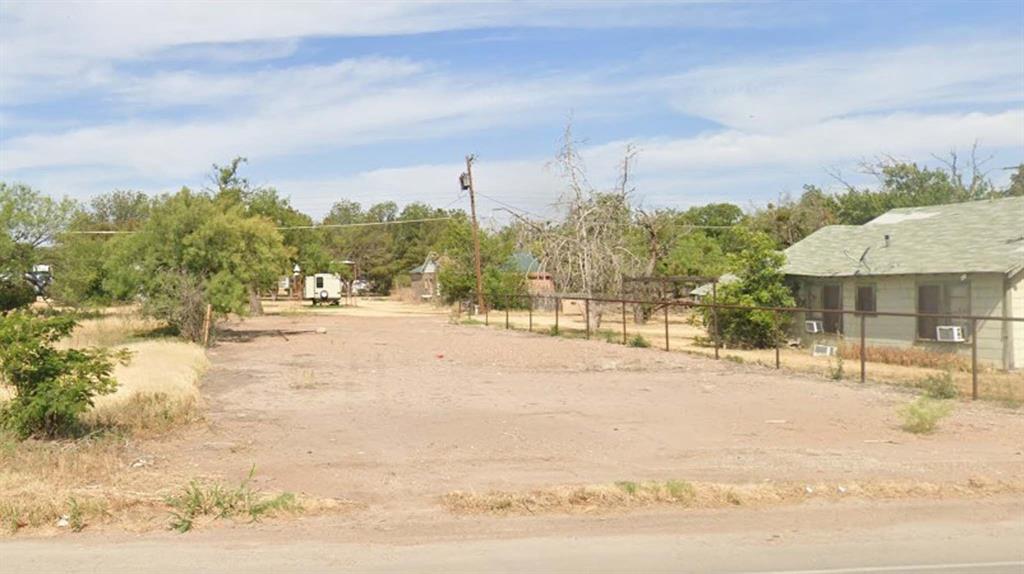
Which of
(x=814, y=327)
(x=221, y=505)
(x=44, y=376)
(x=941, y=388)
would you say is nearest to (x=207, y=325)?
(x=814, y=327)

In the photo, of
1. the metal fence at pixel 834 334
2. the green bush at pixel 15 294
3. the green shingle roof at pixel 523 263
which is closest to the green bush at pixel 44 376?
A: the metal fence at pixel 834 334

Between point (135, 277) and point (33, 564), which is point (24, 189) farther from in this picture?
point (33, 564)

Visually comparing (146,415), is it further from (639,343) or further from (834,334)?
(834,334)

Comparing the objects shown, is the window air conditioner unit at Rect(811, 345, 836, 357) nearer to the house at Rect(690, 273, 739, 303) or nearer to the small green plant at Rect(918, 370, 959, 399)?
the house at Rect(690, 273, 739, 303)

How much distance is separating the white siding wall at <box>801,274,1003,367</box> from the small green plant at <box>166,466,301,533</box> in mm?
20088

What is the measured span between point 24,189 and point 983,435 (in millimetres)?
43653

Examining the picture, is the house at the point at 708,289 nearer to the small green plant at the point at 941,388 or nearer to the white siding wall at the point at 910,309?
the white siding wall at the point at 910,309

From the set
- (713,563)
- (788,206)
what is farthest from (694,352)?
(788,206)

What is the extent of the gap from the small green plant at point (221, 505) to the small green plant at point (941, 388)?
1327 cm

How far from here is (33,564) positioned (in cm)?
739

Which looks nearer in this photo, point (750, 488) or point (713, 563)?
point (713, 563)

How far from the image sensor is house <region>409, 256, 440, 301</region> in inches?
3159

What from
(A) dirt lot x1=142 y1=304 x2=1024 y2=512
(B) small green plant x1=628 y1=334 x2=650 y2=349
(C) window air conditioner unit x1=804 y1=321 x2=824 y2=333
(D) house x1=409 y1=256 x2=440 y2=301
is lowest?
(A) dirt lot x1=142 y1=304 x2=1024 y2=512

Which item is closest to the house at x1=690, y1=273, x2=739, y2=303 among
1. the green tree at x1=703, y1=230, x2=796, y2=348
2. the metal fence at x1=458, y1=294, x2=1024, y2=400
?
the green tree at x1=703, y1=230, x2=796, y2=348
